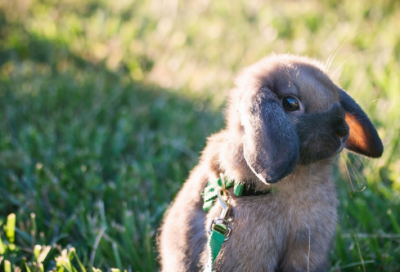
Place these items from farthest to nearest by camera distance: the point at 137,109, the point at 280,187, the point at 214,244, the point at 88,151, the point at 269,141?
1. the point at 137,109
2. the point at 88,151
3. the point at 280,187
4. the point at 214,244
5. the point at 269,141

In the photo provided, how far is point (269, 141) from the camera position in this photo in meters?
1.82

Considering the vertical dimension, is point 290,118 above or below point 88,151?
above

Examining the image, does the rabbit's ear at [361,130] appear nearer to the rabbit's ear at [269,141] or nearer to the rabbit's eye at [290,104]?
the rabbit's eye at [290,104]

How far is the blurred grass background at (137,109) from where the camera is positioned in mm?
2896

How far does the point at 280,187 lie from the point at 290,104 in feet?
1.34

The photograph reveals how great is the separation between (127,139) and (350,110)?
7.20 ft

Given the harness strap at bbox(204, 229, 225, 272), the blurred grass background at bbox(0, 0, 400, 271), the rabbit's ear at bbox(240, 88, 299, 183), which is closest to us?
the rabbit's ear at bbox(240, 88, 299, 183)

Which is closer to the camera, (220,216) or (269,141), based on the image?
(269,141)

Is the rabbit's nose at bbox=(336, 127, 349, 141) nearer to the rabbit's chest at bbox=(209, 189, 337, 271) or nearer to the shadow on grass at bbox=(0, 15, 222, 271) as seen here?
the rabbit's chest at bbox=(209, 189, 337, 271)

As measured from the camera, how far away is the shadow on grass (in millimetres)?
2926

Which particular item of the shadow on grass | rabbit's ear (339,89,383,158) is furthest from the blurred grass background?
rabbit's ear (339,89,383,158)

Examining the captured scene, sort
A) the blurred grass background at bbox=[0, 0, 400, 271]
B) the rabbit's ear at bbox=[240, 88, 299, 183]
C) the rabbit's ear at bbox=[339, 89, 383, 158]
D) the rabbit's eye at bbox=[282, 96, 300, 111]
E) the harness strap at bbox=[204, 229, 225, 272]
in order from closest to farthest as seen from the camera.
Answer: the rabbit's ear at bbox=[240, 88, 299, 183], the harness strap at bbox=[204, 229, 225, 272], the rabbit's eye at bbox=[282, 96, 300, 111], the rabbit's ear at bbox=[339, 89, 383, 158], the blurred grass background at bbox=[0, 0, 400, 271]

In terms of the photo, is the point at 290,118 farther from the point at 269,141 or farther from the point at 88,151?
the point at 88,151

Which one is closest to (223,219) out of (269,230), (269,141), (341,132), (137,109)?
(269,230)
